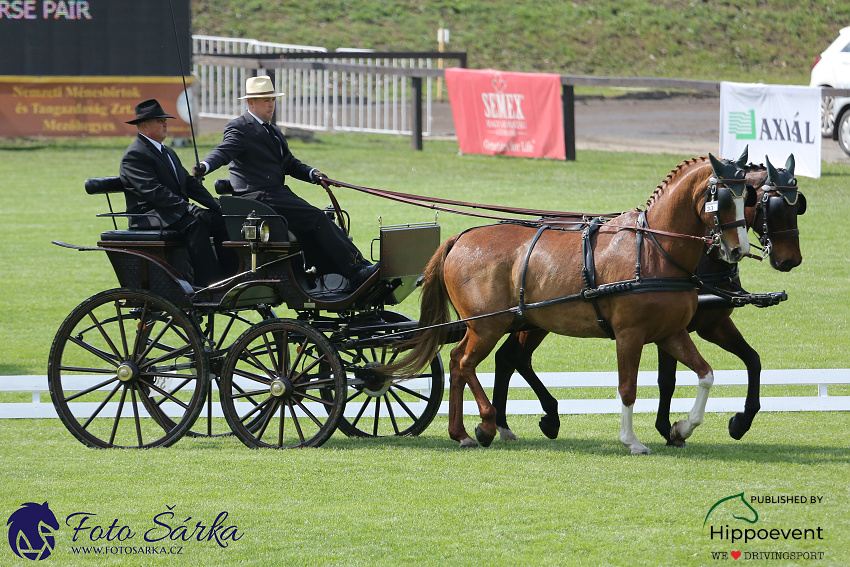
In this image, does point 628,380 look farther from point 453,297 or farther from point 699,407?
point 453,297

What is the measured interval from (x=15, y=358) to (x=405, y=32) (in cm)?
2541

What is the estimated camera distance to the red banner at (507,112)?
19.4m

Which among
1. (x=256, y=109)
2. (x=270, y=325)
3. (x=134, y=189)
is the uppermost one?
(x=256, y=109)

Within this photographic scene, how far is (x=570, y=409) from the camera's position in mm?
8445

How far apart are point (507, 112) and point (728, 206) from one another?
540 inches

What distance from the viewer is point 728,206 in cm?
655

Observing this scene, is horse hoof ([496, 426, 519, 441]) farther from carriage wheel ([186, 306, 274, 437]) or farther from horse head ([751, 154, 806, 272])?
horse head ([751, 154, 806, 272])

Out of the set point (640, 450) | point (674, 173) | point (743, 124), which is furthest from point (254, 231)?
point (743, 124)

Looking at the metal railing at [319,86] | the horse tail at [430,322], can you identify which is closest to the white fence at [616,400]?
the horse tail at [430,322]

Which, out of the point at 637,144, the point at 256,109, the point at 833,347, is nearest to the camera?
the point at 256,109

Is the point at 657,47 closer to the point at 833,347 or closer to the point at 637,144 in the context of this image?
the point at 637,144

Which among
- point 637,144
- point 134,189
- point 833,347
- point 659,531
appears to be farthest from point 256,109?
point 637,144

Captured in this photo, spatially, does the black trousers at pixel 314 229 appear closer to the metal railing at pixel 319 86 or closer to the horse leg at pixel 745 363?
the horse leg at pixel 745 363

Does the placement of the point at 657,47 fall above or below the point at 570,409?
above
